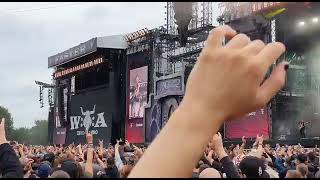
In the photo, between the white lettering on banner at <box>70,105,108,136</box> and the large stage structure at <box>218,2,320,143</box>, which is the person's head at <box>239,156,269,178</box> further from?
the white lettering on banner at <box>70,105,108,136</box>

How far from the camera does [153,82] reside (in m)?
23.1

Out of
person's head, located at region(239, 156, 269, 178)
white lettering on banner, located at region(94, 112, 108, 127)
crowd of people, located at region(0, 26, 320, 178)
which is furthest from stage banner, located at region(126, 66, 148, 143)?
crowd of people, located at region(0, 26, 320, 178)

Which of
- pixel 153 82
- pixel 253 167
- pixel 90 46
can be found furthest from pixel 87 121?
pixel 253 167

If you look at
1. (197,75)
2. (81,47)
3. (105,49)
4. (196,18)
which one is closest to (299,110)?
(196,18)

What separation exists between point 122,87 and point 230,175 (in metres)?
23.1

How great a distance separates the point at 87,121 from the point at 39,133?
106 ft

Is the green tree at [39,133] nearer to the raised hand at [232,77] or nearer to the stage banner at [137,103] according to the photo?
the stage banner at [137,103]

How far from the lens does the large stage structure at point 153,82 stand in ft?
56.2

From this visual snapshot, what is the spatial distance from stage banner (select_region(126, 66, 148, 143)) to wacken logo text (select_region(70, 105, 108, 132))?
2.07 meters

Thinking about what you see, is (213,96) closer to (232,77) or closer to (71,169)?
(232,77)

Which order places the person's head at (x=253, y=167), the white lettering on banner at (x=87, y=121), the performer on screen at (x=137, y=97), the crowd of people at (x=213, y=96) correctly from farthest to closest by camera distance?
the white lettering on banner at (x=87, y=121) → the performer on screen at (x=137, y=97) → the person's head at (x=253, y=167) → the crowd of people at (x=213, y=96)

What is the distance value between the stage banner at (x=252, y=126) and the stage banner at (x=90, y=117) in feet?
29.5

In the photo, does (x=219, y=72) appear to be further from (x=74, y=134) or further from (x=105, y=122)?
(x=74, y=134)

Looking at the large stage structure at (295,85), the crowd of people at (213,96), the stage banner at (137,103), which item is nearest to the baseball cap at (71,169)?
the crowd of people at (213,96)
